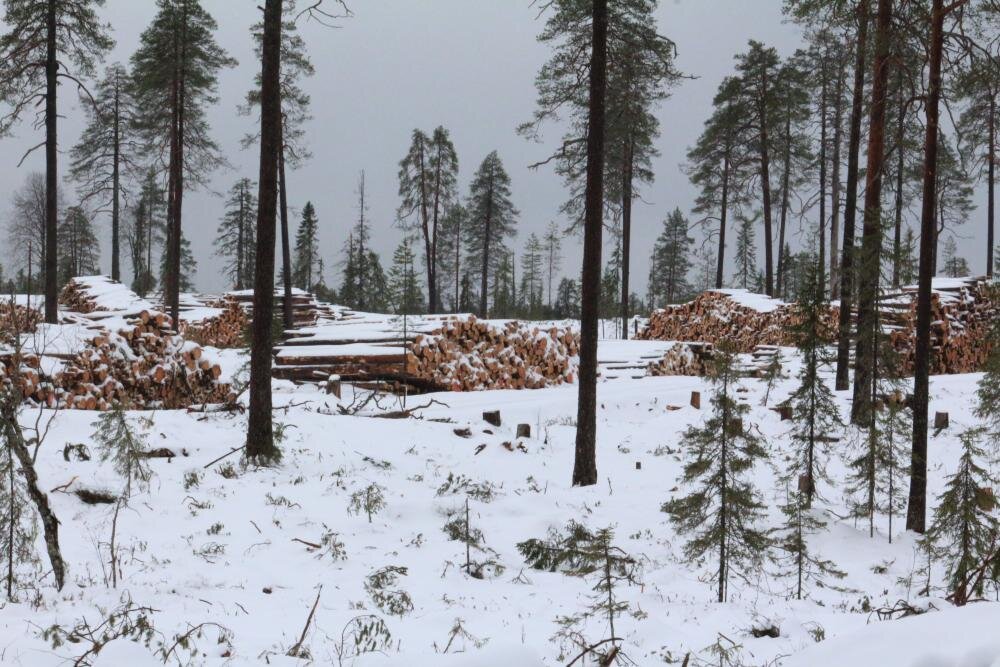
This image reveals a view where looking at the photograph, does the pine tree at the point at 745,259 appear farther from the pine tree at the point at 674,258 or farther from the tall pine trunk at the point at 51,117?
the tall pine trunk at the point at 51,117

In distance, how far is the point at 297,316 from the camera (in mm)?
26266

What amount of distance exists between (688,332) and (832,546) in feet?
65.8

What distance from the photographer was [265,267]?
8.18 metres

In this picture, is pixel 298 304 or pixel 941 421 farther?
pixel 298 304

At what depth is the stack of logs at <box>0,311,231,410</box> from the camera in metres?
9.98

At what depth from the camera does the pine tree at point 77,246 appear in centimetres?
4588

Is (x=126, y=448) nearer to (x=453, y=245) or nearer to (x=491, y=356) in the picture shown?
(x=491, y=356)

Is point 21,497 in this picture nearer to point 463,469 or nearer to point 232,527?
point 232,527

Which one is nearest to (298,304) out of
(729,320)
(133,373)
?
(133,373)

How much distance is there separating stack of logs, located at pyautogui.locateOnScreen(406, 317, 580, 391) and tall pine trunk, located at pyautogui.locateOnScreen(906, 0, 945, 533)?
10.5 m

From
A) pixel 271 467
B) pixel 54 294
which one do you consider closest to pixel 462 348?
pixel 271 467

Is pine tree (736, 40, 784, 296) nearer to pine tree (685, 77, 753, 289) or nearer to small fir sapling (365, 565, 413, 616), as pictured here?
pine tree (685, 77, 753, 289)

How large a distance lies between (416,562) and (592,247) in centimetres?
510

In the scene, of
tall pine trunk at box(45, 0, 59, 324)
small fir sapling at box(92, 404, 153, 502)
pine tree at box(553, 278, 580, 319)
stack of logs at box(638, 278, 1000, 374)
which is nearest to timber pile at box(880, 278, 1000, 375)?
stack of logs at box(638, 278, 1000, 374)
